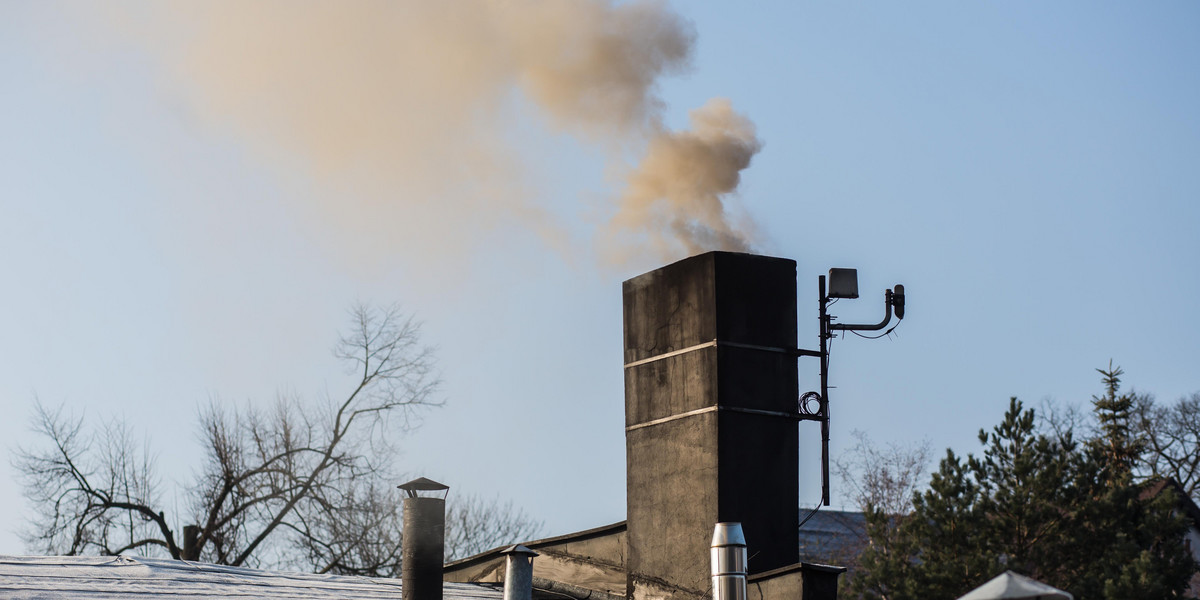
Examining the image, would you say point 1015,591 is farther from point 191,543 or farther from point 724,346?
point 191,543

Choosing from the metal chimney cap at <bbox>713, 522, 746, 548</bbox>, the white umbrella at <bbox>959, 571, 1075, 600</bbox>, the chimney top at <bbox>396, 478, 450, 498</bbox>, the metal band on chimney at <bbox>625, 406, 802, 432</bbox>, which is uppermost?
the metal band on chimney at <bbox>625, 406, 802, 432</bbox>

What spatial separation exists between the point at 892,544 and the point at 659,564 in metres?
7.69

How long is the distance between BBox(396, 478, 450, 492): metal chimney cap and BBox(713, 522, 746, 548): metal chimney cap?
2245mm

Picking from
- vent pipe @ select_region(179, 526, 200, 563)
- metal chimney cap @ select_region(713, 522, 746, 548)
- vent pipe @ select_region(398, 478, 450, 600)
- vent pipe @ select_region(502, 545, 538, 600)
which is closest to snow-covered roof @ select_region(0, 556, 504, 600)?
vent pipe @ select_region(398, 478, 450, 600)

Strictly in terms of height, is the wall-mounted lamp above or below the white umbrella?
above

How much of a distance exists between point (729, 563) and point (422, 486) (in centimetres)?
252

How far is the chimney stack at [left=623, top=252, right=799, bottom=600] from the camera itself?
36.0 feet

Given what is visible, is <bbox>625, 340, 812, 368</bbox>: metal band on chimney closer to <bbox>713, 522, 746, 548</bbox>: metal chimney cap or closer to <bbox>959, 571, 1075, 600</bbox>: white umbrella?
<bbox>713, 522, 746, 548</bbox>: metal chimney cap

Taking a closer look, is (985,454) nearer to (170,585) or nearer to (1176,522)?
(1176,522)

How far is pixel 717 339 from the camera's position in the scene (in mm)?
11172

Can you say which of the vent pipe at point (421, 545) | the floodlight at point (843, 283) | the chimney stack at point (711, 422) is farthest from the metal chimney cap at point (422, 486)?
the floodlight at point (843, 283)

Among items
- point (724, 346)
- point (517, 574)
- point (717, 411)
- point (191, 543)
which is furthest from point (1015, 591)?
point (191, 543)

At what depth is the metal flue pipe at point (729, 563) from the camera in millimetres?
9875

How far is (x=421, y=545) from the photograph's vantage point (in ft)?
34.3
